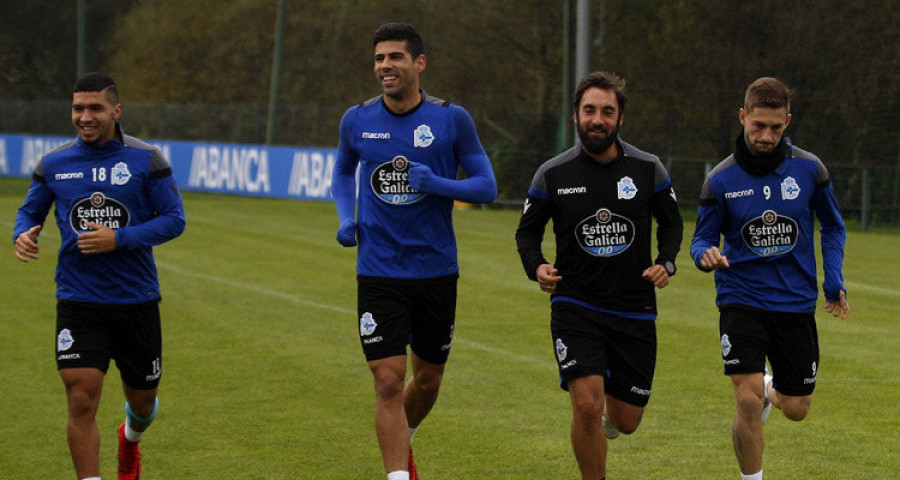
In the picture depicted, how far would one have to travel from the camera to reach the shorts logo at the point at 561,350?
7.39 m

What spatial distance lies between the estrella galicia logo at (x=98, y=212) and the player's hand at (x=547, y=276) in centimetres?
212

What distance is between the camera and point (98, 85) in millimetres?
7363

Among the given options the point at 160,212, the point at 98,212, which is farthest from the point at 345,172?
the point at 98,212

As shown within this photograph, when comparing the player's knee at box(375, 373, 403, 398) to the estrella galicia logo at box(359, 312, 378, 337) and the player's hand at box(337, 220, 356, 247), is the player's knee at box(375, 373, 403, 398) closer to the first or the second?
Answer: the estrella galicia logo at box(359, 312, 378, 337)

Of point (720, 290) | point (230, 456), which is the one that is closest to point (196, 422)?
point (230, 456)

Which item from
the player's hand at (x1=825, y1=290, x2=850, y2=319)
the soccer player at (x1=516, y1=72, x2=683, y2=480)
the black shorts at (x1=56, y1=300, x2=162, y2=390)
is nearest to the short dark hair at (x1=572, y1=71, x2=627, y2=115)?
the soccer player at (x1=516, y1=72, x2=683, y2=480)

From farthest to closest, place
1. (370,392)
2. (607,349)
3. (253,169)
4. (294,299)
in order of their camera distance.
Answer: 1. (253,169)
2. (294,299)
3. (370,392)
4. (607,349)

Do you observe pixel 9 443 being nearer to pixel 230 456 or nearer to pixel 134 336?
pixel 230 456

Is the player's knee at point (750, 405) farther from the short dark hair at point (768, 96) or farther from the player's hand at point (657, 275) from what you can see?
the short dark hair at point (768, 96)

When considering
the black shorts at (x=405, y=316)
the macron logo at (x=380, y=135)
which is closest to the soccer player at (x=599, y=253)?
the black shorts at (x=405, y=316)

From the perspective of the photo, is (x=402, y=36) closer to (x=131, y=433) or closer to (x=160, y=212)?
(x=160, y=212)

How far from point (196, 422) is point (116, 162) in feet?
10.3

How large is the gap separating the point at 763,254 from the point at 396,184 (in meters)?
1.94

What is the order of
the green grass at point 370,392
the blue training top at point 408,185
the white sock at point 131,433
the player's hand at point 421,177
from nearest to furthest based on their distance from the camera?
the player's hand at point 421,177
the blue training top at point 408,185
the white sock at point 131,433
the green grass at point 370,392
